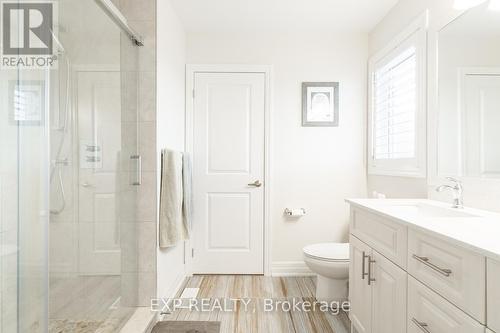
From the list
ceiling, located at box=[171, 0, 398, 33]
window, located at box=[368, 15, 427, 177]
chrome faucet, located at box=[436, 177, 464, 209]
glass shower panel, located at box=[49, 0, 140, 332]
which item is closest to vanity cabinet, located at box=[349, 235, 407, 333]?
chrome faucet, located at box=[436, 177, 464, 209]

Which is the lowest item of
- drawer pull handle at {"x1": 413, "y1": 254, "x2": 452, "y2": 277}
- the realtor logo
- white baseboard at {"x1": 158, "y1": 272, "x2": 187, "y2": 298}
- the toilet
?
white baseboard at {"x1": 158, "y1": 272, "x2": 187, "y2": 298}

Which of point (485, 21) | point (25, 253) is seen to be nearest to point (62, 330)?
point (25, 253)

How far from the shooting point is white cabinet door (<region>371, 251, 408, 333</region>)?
52.3 inches

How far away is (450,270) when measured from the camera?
1.02 meters

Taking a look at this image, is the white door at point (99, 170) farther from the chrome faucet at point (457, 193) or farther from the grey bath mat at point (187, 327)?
the chrome faucet at point (457, 193)

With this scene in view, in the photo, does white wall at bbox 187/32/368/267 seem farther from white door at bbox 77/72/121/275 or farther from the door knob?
white door at bbox 77/72/121/275

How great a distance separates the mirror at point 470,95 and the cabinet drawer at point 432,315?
80 centimetres

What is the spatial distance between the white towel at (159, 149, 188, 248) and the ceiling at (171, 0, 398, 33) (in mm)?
1288

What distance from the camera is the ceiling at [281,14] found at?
2531 mm

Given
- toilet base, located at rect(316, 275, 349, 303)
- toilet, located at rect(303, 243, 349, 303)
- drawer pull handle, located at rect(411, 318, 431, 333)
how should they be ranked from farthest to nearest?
toilet base, located at rect(316, 275, 349, 303), toilet, located at rect(303, 243, 349, 303), drawer pull handle, located at rect(411, 318, 431, 333)

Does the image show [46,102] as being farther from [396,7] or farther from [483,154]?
[396,7]

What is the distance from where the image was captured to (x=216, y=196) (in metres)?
3.04

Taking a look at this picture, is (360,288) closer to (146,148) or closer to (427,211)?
(427,211)

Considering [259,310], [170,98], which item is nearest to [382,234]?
[259,310]
